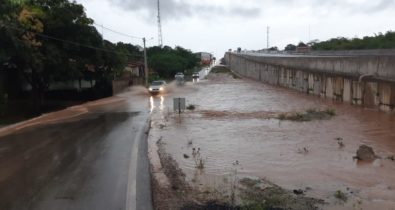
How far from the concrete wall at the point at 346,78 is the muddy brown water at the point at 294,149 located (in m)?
1.08

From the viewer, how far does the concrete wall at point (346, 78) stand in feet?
86.6

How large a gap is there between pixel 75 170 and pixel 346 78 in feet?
81.3

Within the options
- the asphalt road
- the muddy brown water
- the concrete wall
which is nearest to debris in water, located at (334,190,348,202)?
the muddy brown water

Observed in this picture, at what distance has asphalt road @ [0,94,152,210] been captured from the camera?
866 centimetres

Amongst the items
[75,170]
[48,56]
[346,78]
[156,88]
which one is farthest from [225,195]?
[156,88]

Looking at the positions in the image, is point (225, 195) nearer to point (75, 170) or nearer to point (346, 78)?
point (75, 170)

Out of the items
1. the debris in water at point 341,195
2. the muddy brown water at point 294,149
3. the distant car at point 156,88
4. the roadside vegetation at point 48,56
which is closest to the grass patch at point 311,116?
the muddy brown water at point 294,149

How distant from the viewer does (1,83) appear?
123 ft

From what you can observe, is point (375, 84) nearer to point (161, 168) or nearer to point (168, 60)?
point (161, 168)

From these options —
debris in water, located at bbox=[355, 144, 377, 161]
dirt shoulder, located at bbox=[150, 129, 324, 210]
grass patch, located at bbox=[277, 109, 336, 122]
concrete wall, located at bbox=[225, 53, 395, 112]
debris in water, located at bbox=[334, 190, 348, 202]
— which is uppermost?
concrete wall, located at bbox=[225, 53, 395, 112]

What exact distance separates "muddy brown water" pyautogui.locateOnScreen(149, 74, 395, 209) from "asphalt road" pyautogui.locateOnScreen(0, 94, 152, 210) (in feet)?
4.85

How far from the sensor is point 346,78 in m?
32.2

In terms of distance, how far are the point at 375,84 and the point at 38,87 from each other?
2388 cm

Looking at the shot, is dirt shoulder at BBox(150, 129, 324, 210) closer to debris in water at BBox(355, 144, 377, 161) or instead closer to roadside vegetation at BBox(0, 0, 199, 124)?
debris in water at BBox(355, 144, 377, 161)
